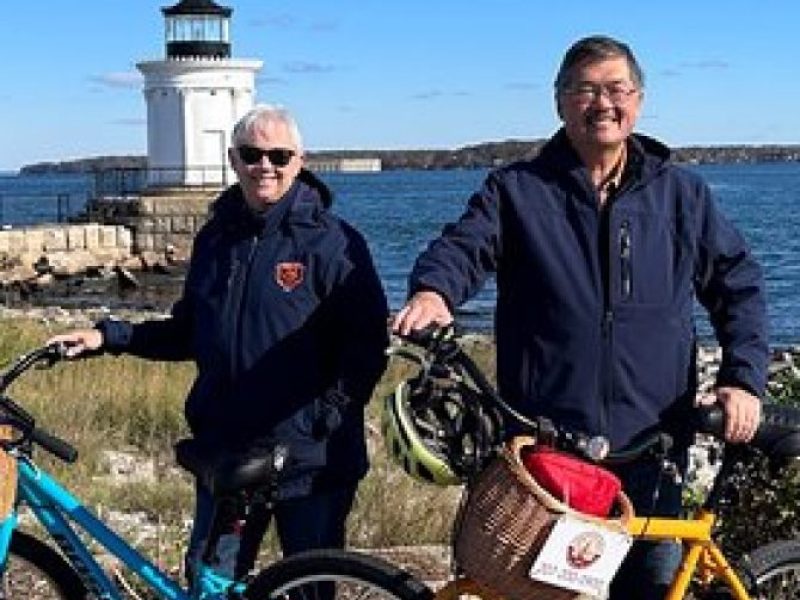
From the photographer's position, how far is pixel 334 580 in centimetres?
384

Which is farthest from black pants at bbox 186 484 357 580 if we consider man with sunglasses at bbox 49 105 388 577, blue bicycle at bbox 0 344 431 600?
blue bicycle at bbox 0 344 431 600

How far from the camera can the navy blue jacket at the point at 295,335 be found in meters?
4.27

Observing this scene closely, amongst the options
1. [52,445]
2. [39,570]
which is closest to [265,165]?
[52,445]

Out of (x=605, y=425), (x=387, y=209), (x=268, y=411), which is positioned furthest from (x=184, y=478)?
(x=387, y=209)

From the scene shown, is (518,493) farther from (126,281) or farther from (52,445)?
(126,281)

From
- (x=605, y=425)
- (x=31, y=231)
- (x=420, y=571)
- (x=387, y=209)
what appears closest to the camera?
(x=605, y=425)

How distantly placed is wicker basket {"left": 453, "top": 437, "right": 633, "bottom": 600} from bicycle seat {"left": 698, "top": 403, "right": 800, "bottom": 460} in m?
0.43

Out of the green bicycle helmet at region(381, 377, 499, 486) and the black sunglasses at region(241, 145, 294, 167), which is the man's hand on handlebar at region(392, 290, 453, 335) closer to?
the green bicycle helmet at region(381, 377, 499, 486)

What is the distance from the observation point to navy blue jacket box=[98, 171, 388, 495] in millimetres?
4270

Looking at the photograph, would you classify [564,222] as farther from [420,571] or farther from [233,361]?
[420,571]

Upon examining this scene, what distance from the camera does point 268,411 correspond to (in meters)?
4.30

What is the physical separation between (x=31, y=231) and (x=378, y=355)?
1615 inches

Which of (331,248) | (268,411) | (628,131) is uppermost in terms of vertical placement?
(628,131)

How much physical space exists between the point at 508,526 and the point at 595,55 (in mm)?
1280
